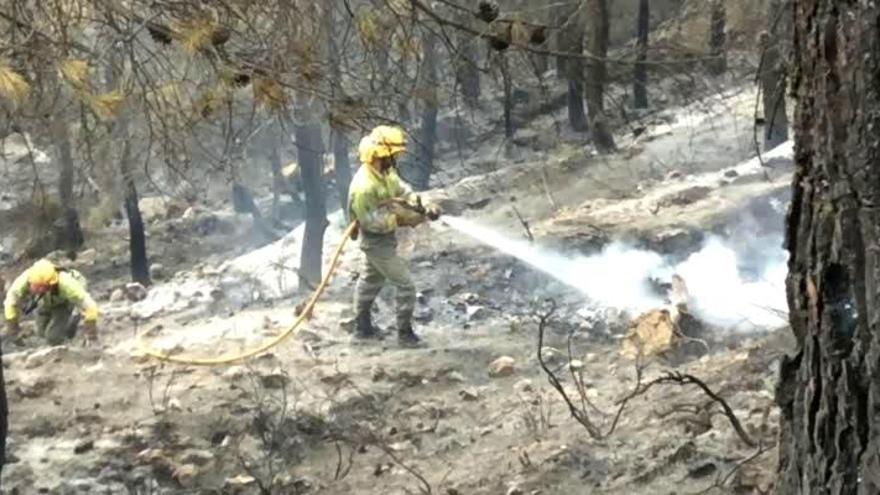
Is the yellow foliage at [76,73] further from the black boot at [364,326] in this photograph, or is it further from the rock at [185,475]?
the black boot at [364,326]

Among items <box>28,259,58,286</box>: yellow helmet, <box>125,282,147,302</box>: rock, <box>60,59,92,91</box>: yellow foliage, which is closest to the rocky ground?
<box>125,282,147,302</box>: rock

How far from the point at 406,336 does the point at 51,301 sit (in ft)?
11.5

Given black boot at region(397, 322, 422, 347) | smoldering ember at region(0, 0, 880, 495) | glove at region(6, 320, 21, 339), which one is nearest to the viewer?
smoldering ember at region(0, 0, 880, 495)

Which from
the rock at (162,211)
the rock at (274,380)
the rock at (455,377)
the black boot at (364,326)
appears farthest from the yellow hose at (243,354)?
the rock at (162,211)

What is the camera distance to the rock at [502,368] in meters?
9.62

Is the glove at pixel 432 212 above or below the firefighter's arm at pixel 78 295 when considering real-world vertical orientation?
above

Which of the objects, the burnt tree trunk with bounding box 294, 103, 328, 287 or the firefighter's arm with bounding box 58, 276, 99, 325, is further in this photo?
the burnt tree trunk with bounding box 294, 103, 328, 287

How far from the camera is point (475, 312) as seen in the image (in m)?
12.0

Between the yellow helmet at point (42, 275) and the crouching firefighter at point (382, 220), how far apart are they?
266 cm

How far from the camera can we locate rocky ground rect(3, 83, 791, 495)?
608 centimetres

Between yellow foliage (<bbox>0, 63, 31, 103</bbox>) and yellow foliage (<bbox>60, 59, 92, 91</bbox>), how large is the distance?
0.80 ft

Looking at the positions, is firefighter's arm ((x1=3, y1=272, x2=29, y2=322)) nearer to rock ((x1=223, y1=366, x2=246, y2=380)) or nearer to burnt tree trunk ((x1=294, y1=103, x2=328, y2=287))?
rock ((x1=223, y1=366, x2=246, y2=380))

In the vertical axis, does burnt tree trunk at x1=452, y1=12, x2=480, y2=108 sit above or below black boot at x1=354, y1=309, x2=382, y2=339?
above

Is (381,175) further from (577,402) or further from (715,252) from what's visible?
(715,252)
